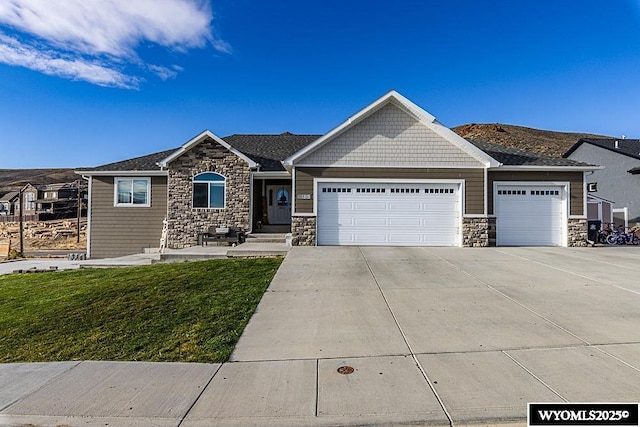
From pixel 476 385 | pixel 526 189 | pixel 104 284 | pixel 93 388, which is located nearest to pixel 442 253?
pixel 526 189

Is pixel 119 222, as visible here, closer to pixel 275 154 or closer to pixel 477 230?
pixel 275 154

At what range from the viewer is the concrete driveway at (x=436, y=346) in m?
3.08

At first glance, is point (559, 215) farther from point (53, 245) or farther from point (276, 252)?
point (53, 245)

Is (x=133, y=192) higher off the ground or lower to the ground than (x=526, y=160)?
lower

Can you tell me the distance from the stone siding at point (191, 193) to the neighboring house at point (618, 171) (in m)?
21.0

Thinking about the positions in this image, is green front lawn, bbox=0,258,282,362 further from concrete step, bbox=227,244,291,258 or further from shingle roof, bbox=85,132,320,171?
shingle roof, bbox=85,132,320,171

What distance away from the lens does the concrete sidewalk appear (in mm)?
2992

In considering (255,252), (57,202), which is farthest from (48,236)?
(255,252)

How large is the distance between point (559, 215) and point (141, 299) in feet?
46.2

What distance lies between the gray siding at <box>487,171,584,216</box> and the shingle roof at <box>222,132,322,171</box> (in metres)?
8.30

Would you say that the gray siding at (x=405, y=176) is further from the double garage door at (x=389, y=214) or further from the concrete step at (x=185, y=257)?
the concrete step at (x=185, y=257)

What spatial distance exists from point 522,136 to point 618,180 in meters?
31.1

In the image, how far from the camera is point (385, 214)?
13.1m

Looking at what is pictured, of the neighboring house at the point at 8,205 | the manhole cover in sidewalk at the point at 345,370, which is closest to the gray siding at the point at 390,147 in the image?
the manhole cover in sidewalk at the point at 345,370
